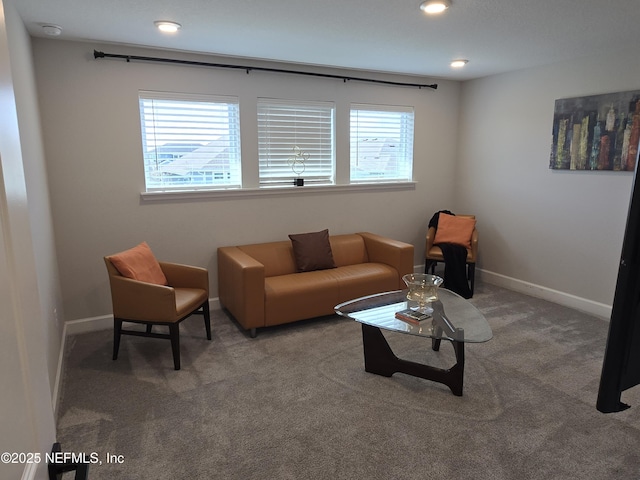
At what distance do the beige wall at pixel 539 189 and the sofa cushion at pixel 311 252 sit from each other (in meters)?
2.18

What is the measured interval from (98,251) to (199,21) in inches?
83.0

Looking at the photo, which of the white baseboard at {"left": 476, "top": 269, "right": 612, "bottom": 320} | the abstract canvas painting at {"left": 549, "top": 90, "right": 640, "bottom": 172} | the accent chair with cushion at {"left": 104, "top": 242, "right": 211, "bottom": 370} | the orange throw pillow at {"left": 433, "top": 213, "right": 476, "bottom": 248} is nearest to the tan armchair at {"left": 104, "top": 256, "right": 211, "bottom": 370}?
the accent chair with cushion at {"left": 104, "top": 242, "right": 211, "bottom": 370}

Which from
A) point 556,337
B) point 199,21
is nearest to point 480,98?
point 556,337

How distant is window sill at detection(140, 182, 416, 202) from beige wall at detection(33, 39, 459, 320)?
0.05 metres

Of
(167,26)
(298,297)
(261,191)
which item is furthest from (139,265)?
(167,26)

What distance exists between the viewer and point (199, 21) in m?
2.89

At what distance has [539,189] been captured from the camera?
444cm

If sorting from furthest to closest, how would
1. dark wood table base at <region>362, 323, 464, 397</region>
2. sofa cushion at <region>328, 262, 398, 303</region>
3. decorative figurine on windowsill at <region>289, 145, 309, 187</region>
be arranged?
decorative figurine on windowsill at <region>289, 145, 309, 187</region> < sofa cushion at <region>328, 262, 398, 303</region> < dark wood table base at <region>362, 323, 464, 397</region>

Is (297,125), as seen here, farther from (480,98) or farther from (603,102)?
(603,102)

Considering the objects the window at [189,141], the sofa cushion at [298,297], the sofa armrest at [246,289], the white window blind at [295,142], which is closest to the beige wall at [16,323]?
the sofa armrest at [246,289]

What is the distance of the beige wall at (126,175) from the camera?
11.2 ft

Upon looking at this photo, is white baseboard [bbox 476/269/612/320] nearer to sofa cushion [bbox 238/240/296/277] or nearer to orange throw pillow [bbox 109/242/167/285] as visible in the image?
sofa cushion [bbox 238/240/296/277]

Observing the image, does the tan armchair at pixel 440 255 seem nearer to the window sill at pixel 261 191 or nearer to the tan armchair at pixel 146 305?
the window sill at pixel 261 191

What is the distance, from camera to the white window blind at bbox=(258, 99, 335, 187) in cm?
426
